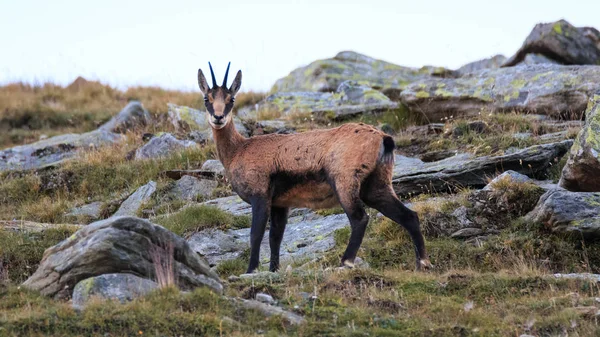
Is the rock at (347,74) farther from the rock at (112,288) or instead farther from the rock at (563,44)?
the rock at (112,288)

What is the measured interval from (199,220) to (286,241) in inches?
55.3

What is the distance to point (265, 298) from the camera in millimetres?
8164

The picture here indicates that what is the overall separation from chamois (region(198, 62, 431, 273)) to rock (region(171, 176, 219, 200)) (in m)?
4.06

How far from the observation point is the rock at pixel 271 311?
7.55 meters

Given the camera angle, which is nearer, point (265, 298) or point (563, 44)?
point (265, 298)

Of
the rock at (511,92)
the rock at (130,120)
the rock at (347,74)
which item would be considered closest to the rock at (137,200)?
the rock at (130,120)

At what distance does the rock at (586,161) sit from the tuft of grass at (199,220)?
4.84 meters

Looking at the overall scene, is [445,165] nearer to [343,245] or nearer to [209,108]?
[343,245]

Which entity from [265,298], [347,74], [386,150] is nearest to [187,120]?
[347,74]

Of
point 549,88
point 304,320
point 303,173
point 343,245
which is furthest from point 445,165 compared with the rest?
point 304,320

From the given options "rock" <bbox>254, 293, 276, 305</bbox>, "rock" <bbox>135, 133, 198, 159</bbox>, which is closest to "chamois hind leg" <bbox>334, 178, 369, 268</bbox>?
"rock" <bbox>254, 293, 276, 305</bbox>

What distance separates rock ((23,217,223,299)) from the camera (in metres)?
7.91

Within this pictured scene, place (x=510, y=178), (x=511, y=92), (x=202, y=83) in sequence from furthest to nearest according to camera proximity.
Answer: (x=511, y=92) → (x=510, y=178) → (x=202, y=83)

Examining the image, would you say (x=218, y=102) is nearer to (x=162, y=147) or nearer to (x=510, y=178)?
(x=510, y=178)
